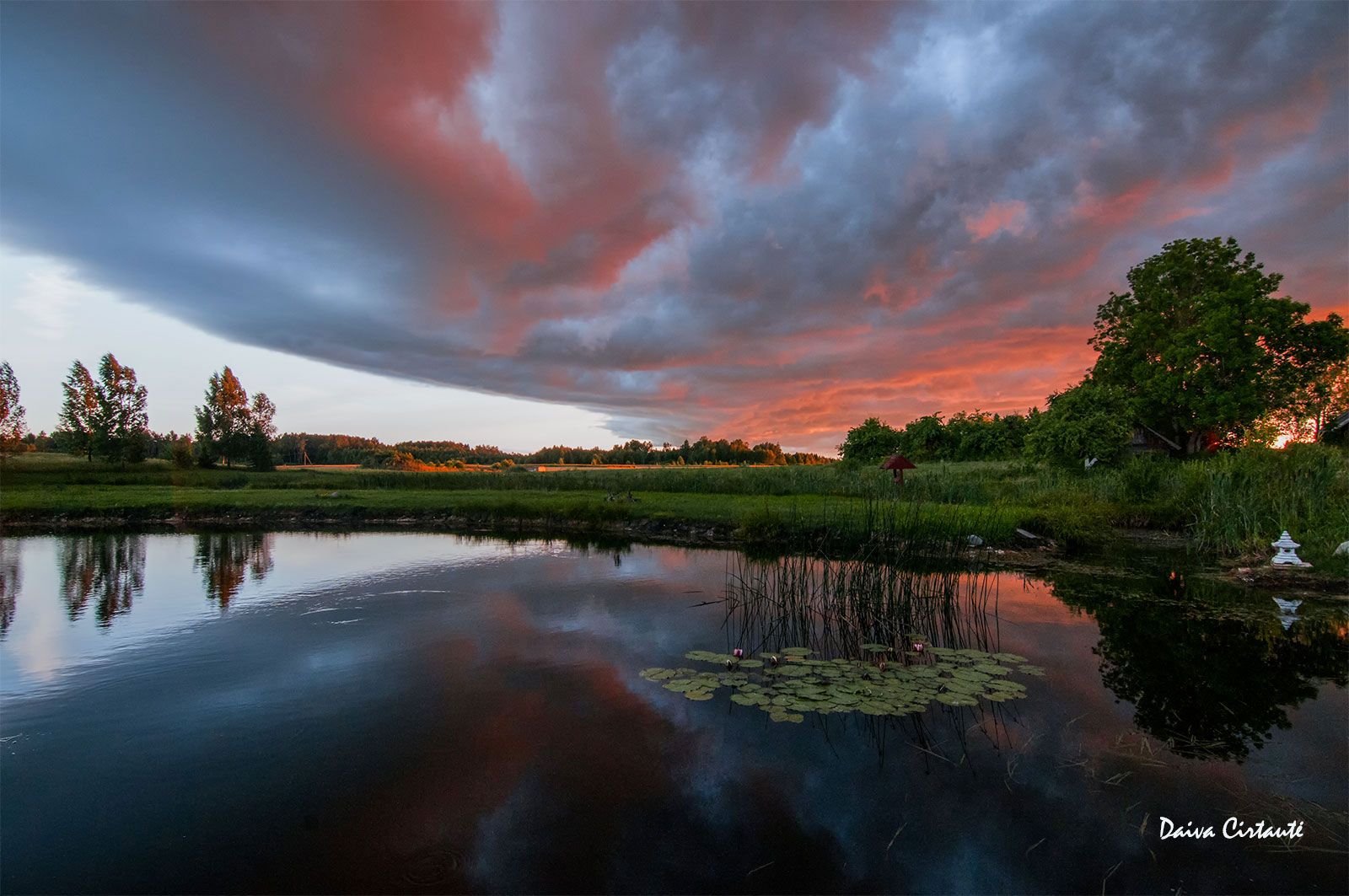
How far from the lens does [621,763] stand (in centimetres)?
544

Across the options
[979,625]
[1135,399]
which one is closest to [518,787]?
[979,625]

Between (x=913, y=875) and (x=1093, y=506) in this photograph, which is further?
(x=1093, y=506)

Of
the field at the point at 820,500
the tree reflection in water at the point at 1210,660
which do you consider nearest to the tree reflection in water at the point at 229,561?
the field at the point at 820,500

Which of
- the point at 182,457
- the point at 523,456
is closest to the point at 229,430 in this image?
the point at 182,457

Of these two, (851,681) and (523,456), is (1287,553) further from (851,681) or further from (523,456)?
(523,456)

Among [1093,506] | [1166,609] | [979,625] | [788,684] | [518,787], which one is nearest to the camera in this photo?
[518,787]

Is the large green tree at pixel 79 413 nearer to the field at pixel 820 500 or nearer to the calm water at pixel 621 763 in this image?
the field at pixel 820 500

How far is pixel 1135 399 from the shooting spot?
2975 centimetres

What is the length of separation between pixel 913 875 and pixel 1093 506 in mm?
20741

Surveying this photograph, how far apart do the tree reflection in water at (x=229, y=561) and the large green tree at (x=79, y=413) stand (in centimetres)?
4917

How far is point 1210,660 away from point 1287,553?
7.44m

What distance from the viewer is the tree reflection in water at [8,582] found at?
34.5ft

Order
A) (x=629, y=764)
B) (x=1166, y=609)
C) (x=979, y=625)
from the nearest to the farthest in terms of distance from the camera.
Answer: (x=629, y=764) → (x=979, y=625) → (x=1166, y=609)

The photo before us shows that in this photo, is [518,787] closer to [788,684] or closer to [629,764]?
[629,764]
